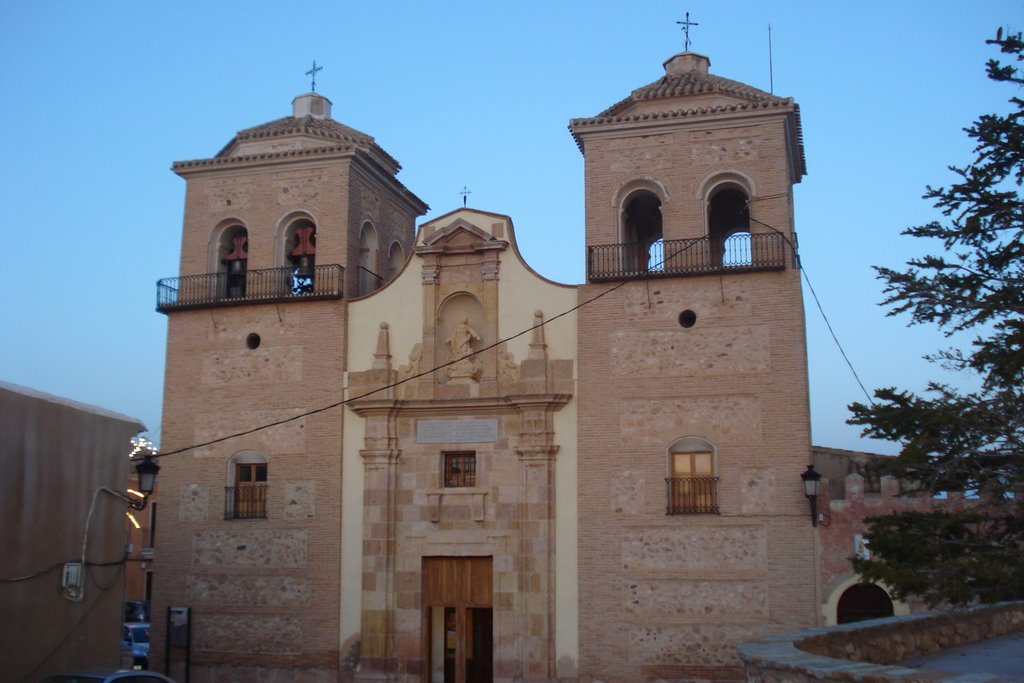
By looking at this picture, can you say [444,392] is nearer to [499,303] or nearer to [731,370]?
[499,303]

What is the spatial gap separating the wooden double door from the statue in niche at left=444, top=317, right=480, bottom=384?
3285mm

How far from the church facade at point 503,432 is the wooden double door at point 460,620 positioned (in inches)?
1.6

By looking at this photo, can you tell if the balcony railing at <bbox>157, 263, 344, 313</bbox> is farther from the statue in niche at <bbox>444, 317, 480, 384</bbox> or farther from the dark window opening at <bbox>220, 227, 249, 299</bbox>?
the statue in niche at <bbox>444, 317, 480, 384</bbox>

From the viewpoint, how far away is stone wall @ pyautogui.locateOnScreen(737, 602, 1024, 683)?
27.9 feet

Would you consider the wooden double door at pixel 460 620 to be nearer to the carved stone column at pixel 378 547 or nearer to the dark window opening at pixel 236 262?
the carved stone column at pixel 378 547

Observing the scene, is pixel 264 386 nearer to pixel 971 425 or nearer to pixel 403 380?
pixel 403 380

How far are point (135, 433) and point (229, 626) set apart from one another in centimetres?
598

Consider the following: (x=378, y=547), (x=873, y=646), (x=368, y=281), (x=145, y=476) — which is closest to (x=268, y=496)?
(x=378, y=547)

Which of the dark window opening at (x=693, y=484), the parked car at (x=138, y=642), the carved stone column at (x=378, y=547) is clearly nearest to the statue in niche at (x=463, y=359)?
the carved stone column at (x=378, y=547)

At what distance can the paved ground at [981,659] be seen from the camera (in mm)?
12305

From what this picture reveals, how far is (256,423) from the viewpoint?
2208 cm

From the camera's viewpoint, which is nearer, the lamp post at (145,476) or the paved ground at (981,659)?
the paved ground at (981,659)

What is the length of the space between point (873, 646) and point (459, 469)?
9.61m

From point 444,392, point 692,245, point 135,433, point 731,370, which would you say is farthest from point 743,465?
point 135,433
